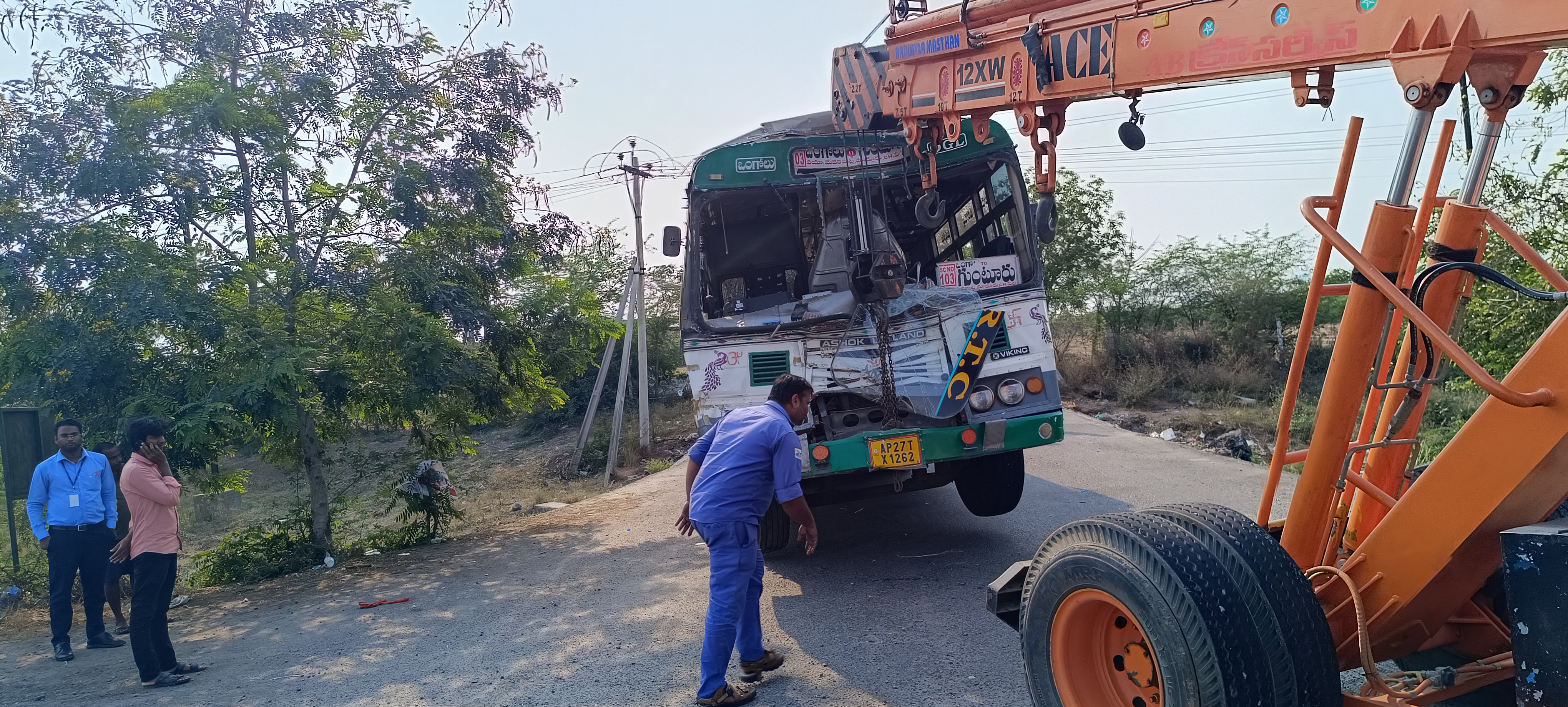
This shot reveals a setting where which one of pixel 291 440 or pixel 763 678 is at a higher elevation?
pixel 291 440

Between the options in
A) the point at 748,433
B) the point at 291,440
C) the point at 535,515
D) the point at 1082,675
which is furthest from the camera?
the point at 535,515

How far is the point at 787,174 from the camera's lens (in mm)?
6723

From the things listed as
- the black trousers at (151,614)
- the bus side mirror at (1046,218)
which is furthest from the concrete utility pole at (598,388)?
the black trousers at (151,614)

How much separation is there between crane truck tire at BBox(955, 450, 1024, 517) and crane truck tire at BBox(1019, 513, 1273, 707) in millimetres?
3659

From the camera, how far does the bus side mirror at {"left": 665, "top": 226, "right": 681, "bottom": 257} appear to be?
6816 millimetres

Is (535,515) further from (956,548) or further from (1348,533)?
(1348,533)

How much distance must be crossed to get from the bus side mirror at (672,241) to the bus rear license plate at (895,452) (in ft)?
6.79

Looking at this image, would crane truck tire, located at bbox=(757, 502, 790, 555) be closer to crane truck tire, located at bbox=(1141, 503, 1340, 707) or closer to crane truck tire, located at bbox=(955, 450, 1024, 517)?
crane truck tire, located at bbox=(955, 450, 1024, 517)

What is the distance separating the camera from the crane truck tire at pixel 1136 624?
2.58 m

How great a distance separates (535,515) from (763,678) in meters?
6.69

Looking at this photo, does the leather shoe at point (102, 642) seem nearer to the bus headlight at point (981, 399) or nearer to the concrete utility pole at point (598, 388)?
the bus headlight at point (981, 399)

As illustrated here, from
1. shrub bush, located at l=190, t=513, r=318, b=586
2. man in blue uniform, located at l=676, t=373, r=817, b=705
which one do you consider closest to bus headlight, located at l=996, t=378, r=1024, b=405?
man in blue uniform, located at l=676, t=373, r=817, b=705

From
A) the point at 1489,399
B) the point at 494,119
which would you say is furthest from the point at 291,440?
the point at 1489,399

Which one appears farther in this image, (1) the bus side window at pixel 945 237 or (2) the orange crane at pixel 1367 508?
(1) the bus side window at pixel 945 237
